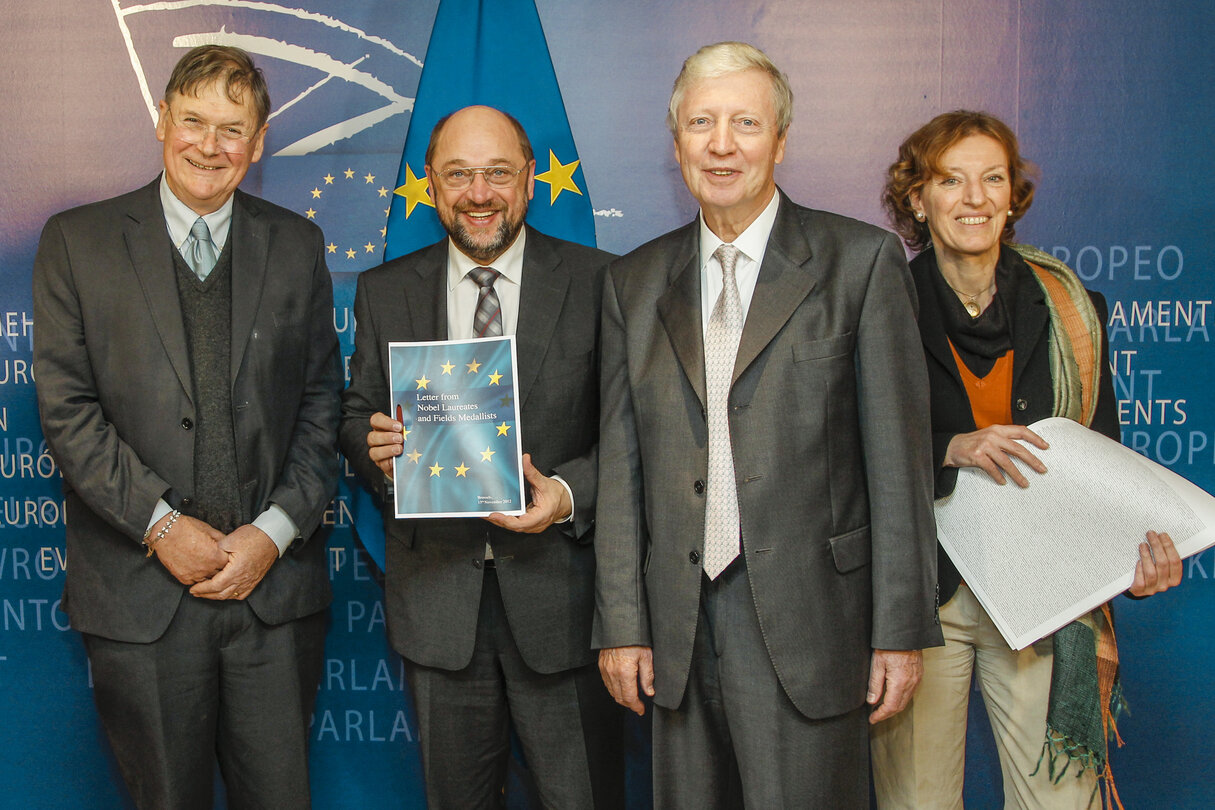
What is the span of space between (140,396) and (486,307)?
0.94 m

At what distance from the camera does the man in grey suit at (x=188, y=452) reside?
237 cm

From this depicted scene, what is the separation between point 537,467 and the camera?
241cm

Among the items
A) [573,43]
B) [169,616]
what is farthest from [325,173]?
[169,616]

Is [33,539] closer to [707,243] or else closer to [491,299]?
[491,299]

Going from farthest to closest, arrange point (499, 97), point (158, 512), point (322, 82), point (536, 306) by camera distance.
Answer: point (322, 82) → point (499, 97) → point (536, 306) → point (158, 512)

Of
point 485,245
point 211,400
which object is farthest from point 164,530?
point 485,245

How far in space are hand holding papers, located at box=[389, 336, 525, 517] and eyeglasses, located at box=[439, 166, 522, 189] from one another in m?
0.55

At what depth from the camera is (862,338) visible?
195 cm

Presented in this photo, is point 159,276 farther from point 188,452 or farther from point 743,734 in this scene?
point 743,734

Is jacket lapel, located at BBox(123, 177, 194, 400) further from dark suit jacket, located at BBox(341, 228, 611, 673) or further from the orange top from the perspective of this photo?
the orange top

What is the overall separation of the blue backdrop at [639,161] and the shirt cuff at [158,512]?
928 mm

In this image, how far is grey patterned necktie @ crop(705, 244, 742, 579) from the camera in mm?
2012

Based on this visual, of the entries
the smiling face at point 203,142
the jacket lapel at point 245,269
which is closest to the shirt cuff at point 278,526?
the jacket lapel at point 245,269

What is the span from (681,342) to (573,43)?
1640mm
